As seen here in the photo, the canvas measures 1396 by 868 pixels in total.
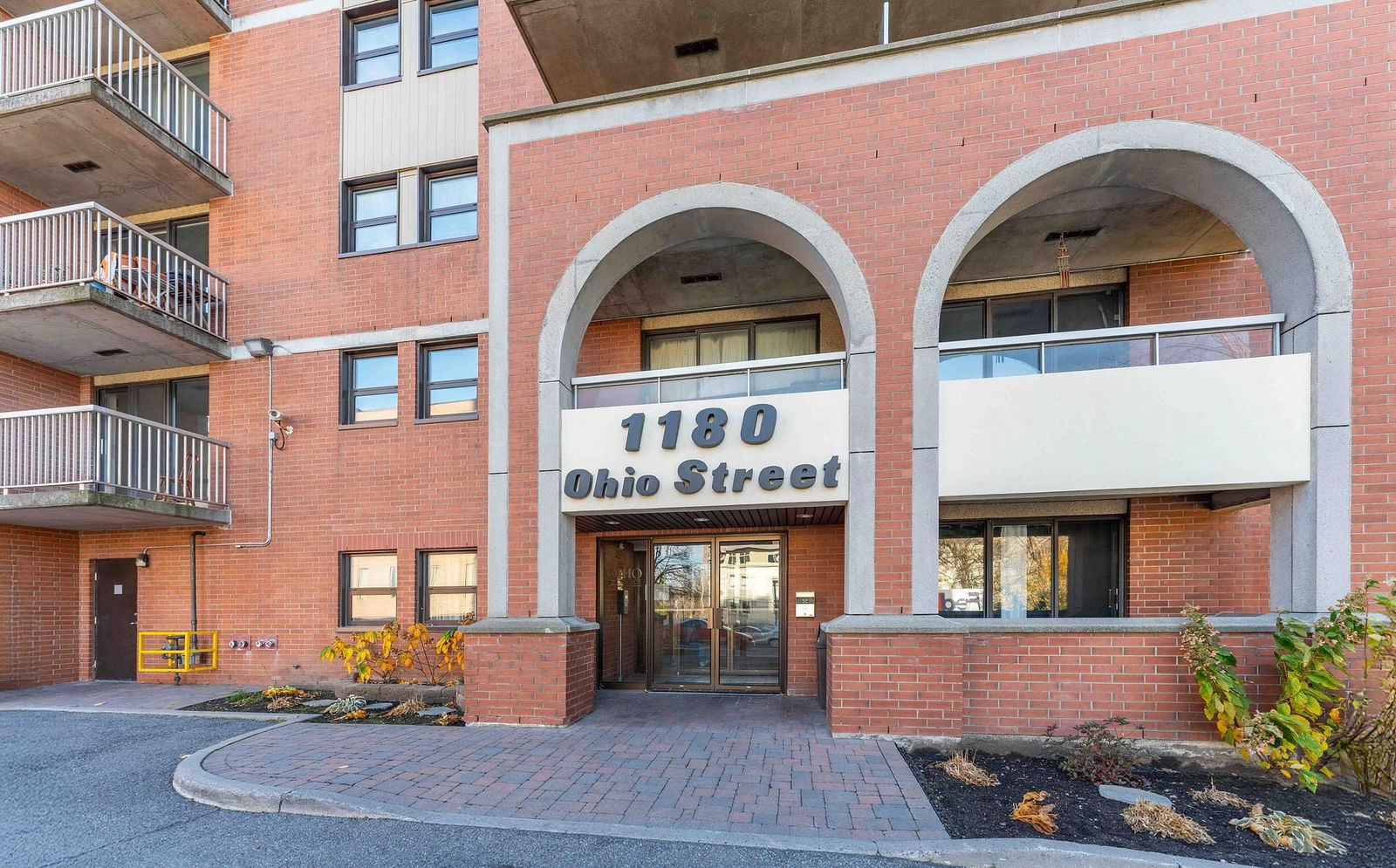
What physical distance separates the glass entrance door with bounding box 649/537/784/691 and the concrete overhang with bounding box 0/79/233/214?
33.0 ft

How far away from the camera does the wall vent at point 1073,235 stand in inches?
316

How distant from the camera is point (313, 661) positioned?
9961 mm

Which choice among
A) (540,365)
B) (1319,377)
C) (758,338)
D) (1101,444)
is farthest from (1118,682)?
(540,365)

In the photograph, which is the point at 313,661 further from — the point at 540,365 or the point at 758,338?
the point at 758,338

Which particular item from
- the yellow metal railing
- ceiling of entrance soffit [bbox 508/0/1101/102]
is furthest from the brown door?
ceiling of entrance soffit [bbox 508/0/1101/102]

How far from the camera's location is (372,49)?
35.5 feet

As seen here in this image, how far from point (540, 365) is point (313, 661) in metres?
6.48

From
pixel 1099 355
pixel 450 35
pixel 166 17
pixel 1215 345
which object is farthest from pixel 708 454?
pixel 166 17

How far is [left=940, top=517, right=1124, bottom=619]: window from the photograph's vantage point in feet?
Result: 28.9

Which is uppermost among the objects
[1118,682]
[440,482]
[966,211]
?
[966,211]

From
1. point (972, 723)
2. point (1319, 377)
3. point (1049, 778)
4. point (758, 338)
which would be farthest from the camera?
point (758, 338)

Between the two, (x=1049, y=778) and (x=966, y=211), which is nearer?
(x=1049, y=778)

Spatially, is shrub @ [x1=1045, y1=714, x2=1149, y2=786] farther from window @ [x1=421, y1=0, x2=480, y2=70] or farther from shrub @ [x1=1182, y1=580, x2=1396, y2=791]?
window @ [x1=421, y1=0, x2=480, y2=70]

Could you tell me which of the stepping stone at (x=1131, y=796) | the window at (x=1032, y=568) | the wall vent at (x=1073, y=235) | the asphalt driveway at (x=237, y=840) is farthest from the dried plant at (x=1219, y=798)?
the wall vent at (x=1073, y=235)
